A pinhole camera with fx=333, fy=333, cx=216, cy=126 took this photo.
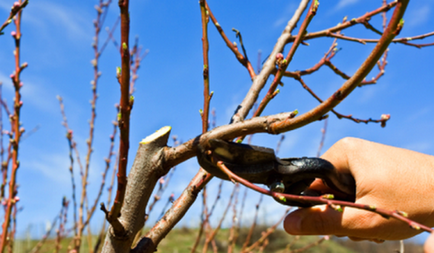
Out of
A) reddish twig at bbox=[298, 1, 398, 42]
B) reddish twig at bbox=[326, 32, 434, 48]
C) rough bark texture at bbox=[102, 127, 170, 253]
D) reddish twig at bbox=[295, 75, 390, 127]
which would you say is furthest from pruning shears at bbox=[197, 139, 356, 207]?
reddish twig at bbox=[326, 32, 434, 48]

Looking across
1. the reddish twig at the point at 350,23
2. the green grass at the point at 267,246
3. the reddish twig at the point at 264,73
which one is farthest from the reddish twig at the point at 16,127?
the green grass at the point at 267,246

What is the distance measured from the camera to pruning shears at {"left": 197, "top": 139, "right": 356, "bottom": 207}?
1.15 meters

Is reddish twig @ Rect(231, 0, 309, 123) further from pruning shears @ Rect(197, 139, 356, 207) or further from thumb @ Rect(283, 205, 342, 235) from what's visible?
thumb @ Rect(283, 205, 342, 235)

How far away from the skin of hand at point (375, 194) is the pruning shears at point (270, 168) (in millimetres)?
78

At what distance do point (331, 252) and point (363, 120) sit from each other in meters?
10.2

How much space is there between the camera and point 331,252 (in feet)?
36.0

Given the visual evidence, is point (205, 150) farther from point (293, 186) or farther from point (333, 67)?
point (333, 67)

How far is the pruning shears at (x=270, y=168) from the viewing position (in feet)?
3.76

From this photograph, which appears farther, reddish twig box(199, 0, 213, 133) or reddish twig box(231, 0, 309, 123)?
reddish twig box(231, 0, 309, 123)

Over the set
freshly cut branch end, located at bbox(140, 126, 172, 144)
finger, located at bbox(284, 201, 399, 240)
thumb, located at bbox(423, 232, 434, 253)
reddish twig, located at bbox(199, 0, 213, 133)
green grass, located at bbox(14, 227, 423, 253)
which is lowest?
thumb, located at bbox(423, 232, 434, 253)

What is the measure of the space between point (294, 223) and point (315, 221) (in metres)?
0.09

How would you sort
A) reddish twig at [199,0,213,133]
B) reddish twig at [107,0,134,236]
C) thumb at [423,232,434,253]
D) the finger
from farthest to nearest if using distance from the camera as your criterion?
reddish twig at [199,0,213,133]
the finger
reddish twig at [107,0,134,236]
thumb at [423,232,434,253]

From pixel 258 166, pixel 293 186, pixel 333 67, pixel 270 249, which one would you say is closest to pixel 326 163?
pixel 293 186

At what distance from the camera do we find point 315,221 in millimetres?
1302
